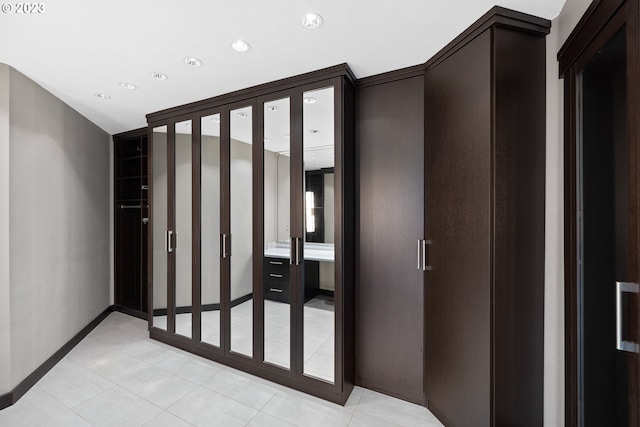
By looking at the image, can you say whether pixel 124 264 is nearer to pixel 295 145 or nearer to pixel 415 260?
pixel 295 145

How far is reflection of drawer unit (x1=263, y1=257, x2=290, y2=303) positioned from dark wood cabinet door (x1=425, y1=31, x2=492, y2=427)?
1228 millimetres

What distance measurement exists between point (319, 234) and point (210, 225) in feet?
4.09

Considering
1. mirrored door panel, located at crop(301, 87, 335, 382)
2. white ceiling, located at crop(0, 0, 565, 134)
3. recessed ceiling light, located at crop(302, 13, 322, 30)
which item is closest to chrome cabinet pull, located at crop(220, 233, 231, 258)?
mirrored door panel, located at crop(301, 87, 335, 382)

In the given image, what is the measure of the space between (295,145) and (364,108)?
684mm

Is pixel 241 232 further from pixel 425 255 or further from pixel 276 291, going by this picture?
pixel 425 255

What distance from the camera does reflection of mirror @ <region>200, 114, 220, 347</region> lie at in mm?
2896

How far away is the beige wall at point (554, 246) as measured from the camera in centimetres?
158

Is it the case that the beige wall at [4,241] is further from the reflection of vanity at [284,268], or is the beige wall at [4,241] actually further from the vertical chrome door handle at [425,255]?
the vertical chrome door handle at [425,255]

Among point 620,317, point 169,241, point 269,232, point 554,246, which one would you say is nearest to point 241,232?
point 269,232

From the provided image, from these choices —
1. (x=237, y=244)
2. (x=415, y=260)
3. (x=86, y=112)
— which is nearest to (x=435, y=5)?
(x=415, y=260)

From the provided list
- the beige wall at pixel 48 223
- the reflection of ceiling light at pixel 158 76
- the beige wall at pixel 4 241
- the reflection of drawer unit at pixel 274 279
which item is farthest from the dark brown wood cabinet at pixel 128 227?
the reflection of drawer unit at pixel 274 279

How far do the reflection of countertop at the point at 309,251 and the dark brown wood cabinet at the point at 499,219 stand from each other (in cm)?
105

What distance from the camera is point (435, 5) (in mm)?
1490

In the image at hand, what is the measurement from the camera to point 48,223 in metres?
2.66
